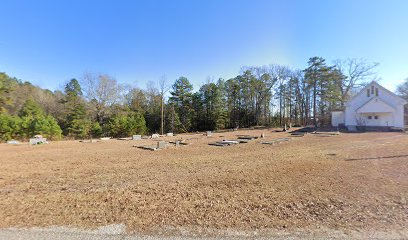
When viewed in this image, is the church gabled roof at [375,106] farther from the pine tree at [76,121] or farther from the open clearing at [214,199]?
the pine tree at [76,121]

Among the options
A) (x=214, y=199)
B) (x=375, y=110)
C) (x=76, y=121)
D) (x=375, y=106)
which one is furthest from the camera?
(x=76, y=121)

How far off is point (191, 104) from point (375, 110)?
29790 mm

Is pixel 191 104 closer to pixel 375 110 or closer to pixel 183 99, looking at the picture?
pixel 183 99

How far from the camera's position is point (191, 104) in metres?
40.1

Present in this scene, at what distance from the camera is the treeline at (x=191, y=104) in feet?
93.8

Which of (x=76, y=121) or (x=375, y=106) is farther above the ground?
(x=375, y=106)

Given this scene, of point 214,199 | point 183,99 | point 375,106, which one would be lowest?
point 214,199

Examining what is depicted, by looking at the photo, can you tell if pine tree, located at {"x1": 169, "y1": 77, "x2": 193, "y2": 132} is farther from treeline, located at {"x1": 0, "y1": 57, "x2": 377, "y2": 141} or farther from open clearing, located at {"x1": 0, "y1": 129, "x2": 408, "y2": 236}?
open clearing, located at {"x1": 0, "y1": 129, "x2": 408, "y2": 236}

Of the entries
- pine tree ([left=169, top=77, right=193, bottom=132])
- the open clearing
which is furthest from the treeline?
the open clearing

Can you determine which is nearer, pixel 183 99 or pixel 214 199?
pixel 214 199

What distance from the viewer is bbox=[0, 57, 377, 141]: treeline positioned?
28.6m

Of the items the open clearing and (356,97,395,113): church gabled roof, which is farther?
(356,97,395,113): church gabled roof

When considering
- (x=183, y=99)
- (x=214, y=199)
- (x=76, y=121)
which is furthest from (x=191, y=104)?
(x=214, y=199)

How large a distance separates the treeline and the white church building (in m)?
6.14
